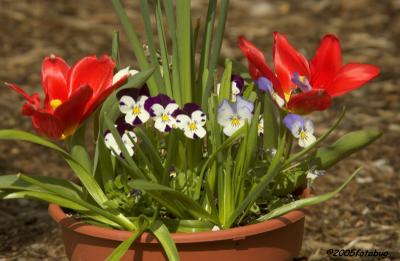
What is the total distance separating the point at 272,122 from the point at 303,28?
327 cm

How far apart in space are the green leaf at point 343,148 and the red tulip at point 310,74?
0.33ft

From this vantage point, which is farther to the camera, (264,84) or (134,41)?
(134,41)

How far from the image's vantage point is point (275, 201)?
1842mm

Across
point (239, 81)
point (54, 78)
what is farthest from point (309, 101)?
point (54, 78)

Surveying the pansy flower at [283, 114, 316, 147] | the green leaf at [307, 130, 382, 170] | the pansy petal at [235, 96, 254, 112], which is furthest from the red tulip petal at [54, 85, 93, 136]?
the green leaf at [307, 130, 382, 170]

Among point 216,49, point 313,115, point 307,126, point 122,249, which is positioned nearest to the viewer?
point 122,249

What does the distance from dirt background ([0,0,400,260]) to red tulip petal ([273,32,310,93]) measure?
2.79 ft

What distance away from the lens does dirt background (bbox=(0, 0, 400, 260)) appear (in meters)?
2.77

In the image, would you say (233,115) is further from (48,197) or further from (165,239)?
(48,197)

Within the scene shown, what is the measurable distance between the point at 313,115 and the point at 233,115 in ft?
7.60

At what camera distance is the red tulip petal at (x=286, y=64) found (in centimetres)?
187

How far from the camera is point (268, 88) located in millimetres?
1727

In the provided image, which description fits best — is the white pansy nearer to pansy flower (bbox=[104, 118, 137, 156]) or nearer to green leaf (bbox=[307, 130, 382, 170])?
pansy flower (bbox=[104, 118, 137, 156])

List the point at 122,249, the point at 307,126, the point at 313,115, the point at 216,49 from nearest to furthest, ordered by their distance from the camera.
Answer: the point at 122,249, the point at 307,126, the point at 216,49, the point at 313,115
